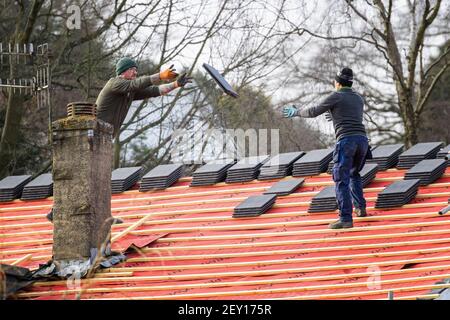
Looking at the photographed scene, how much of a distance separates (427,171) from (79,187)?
3.52 meters

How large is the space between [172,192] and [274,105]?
14209mm

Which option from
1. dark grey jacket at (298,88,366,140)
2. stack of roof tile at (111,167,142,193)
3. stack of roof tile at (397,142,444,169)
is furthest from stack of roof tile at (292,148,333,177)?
stack of roof tile at (111,167,142,193)

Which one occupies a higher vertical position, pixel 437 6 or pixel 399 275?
pixel 437 6

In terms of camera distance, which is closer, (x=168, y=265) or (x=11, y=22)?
(x=168, y=265)

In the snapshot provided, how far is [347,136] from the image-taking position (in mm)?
10422

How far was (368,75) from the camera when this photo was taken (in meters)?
30.6

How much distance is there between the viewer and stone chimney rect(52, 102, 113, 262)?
34.1ft

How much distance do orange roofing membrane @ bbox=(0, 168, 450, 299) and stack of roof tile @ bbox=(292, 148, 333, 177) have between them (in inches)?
3.9

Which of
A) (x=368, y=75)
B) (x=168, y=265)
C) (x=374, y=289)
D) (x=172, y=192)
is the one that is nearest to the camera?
(x=374, y=289)

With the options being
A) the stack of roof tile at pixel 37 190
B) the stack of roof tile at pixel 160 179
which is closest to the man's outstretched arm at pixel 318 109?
the stack of roof tile at pixel 160 179

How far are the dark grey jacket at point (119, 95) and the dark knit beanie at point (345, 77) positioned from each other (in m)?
1.78

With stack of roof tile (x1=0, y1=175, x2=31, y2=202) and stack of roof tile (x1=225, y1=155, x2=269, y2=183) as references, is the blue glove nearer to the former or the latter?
stack of roof tile (x1=225, y1=155, x2=269, y2=183)
